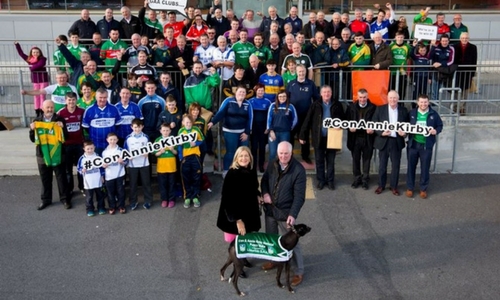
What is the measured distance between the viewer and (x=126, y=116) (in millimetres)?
9711

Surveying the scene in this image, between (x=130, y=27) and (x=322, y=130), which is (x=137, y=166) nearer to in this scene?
(x=322, y=130)

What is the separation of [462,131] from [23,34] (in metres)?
13.5

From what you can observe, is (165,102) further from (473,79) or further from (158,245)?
(473,79)

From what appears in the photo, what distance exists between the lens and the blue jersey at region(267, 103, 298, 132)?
402 inches

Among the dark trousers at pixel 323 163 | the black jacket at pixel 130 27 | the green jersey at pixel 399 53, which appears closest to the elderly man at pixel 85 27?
the black jacket at pixel 130 27

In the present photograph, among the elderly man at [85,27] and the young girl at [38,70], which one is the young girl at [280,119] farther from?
the elderly man at [85,27]

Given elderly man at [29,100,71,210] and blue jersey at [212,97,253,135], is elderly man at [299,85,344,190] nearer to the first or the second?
blue jersey at [212,97,253,135]

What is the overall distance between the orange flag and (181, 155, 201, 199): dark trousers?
13.6ft

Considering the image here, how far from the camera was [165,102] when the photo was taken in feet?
32.9

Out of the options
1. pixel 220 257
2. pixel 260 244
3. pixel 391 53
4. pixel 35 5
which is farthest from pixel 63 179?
pixel 35 5

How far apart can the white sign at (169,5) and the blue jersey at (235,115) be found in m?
3.15

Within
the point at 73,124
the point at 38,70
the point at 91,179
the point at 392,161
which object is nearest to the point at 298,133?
the point at 392,161

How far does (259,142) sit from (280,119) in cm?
79

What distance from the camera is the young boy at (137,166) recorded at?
A: 9.34 meters
